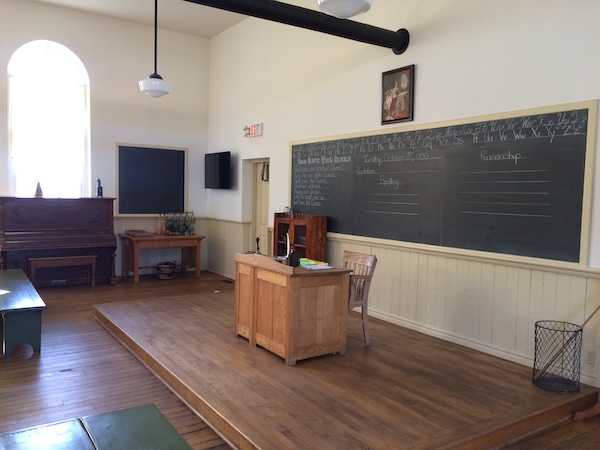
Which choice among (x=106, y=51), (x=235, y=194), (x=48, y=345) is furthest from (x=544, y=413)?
(x=106, y=51)

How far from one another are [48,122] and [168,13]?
95.3 inches

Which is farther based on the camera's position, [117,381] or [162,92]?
[162,92]

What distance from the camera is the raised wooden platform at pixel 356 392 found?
2791mm

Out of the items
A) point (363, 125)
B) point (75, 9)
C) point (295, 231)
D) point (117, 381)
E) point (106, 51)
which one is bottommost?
point (117, 381)

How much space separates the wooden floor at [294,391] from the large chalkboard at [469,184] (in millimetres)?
1025

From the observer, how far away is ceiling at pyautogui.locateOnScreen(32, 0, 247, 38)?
704 cm

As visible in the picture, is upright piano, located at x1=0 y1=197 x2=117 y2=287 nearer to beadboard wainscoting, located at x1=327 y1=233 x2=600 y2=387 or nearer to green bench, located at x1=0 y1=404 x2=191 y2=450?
beadboard wainscoting, located at x1=327 y1=233 x2=600 y2=387

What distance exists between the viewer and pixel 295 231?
6.18m

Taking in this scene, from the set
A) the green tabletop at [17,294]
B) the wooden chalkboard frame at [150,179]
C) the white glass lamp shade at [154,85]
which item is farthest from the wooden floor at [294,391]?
the wooden chalkboard frame at [150,179]

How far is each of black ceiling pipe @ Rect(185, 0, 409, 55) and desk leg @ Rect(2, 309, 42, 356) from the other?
2867 mm

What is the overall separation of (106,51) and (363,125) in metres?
4.56

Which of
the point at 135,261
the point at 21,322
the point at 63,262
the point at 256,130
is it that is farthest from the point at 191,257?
the point at 21,322

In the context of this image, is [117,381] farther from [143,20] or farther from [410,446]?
[143,20]

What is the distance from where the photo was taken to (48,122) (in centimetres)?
743
